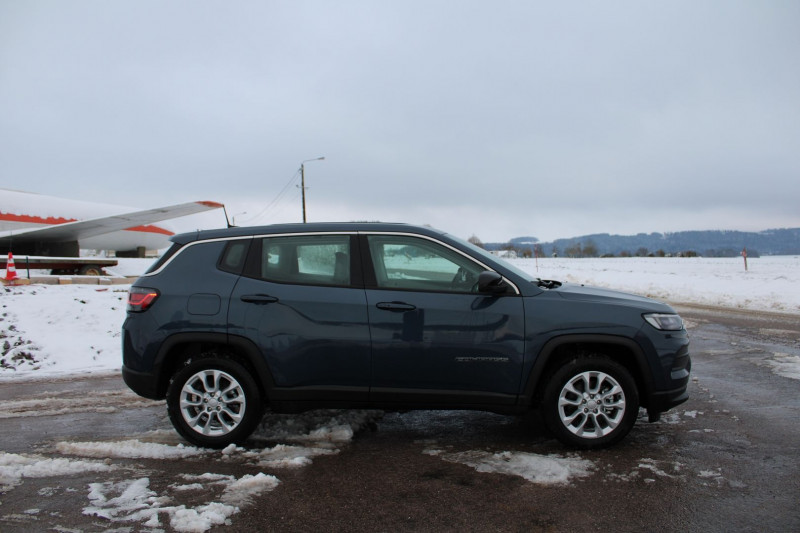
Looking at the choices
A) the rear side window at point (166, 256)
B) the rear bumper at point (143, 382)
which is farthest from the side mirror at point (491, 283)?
the rear bumper at point (143, 382)

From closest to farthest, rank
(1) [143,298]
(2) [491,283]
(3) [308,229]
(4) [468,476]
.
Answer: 1. (4) [468,476]
2. (2) [491,283]
3. (1) [143,298]
4. (3) [308,229]

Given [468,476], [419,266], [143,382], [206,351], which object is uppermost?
[419,266]

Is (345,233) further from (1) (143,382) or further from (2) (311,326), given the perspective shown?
(1) (143,382)

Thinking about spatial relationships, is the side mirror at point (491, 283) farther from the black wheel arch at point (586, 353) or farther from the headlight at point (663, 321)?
the headlight at point (663, 321)

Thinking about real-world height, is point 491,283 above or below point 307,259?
below

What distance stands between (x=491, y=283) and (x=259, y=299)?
6.15 feet

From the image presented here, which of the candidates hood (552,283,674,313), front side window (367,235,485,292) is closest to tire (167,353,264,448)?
front side window (367,235,485,292)

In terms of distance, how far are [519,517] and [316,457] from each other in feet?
5.53

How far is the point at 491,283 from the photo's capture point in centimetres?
423

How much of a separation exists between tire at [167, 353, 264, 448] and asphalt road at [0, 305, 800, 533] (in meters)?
0.24

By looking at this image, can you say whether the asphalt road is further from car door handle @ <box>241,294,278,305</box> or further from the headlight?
car door handle @ <box>241,294,278,305</box>

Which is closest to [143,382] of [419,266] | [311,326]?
[311,326]

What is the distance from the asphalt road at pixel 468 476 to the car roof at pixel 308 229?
177 centimetres

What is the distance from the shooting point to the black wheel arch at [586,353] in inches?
168
